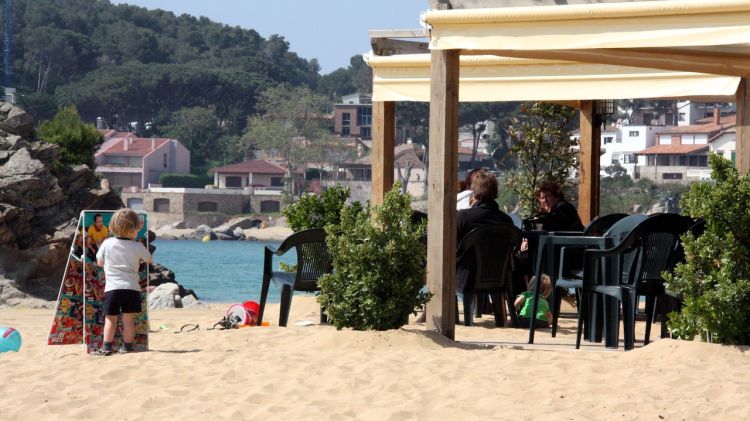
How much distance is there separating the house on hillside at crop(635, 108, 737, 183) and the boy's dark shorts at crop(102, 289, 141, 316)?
92.7 metres

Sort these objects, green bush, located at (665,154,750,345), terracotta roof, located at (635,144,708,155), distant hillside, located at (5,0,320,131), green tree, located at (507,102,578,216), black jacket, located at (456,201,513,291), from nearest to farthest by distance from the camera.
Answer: green bush, located at (665,154,750,345), black jacket, located at (456,201,513,291), green tree, located at (507,102,578,216), terracotta roof, located at (635,144,708,155), distant hillside, located at (5,0,320,131)

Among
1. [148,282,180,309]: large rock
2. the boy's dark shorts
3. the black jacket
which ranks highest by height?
the black jacket

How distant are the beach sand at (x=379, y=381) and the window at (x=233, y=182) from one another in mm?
99334

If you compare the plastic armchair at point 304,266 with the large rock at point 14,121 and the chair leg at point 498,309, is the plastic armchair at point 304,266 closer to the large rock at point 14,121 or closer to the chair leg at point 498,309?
the chair leg at point 498,309

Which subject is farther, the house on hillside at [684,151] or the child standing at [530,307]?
the house on hillside at [684,151]

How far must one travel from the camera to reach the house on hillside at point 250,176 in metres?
105

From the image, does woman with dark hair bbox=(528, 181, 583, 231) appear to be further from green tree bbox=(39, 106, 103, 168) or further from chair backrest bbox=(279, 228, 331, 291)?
green tree bbox=(39, 106, 103, 168)

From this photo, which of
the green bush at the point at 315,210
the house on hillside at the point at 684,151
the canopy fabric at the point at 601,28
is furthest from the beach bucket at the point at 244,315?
the house on hillside at the point at 684,151

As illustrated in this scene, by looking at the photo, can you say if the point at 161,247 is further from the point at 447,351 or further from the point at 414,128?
the point at 447,351

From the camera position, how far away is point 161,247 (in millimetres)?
82062

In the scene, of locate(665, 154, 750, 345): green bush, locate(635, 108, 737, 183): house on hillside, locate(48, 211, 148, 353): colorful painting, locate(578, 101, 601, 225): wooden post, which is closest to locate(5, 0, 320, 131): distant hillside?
locate(635, 108, 737, 183): house on hillside

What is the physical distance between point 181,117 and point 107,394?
369ft

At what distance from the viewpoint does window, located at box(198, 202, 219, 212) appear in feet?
321

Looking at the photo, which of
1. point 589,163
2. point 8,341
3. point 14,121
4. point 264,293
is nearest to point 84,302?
point 8,341
